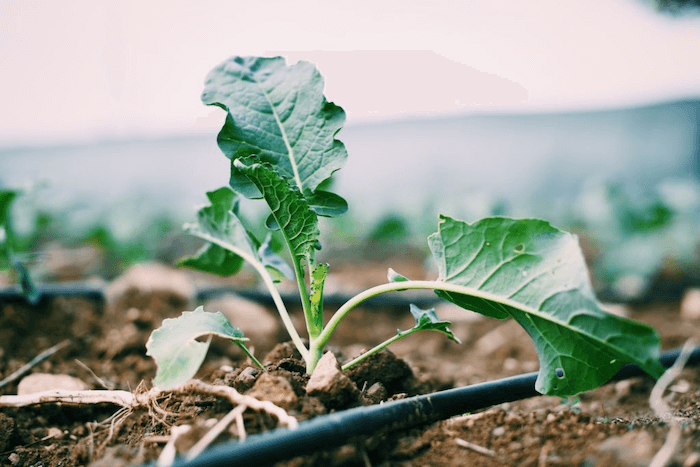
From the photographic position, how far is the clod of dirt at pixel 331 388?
0.79 meters

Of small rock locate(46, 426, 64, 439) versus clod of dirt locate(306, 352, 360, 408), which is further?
small rock locate(46, 426, 64, 439)

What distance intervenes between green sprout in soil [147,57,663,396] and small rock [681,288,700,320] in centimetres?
168

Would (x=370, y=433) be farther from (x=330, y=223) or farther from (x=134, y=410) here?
(x=330, y=223)

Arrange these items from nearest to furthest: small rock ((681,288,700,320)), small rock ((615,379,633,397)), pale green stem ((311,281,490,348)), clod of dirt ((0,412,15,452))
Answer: pale green stem ((311,281,490,348)) < clod of dirt ((0,412,15,452)) < small rock ((615,379,633,397)) < small rock ((681,288,700,320))

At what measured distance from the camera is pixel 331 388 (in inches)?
30.9

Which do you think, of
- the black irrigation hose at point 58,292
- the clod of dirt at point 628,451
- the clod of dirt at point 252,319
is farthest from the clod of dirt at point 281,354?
the black irrigation hose at point 58,292

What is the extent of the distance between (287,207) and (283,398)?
317 millimetres

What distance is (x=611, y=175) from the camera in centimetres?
384

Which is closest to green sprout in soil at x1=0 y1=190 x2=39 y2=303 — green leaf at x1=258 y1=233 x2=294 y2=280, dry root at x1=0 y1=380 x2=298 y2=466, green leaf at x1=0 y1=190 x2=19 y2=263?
green leaf at x1=0 y1=190 x2=19 y2=263

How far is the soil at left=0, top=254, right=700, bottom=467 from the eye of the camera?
729mm

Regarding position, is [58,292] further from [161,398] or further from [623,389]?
[623,389]

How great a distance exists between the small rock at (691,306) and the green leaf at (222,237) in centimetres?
199

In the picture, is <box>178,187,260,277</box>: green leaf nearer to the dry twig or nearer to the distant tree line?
the dry twig

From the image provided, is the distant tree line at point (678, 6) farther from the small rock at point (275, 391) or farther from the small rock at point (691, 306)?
the small rock at point (275, 391)
